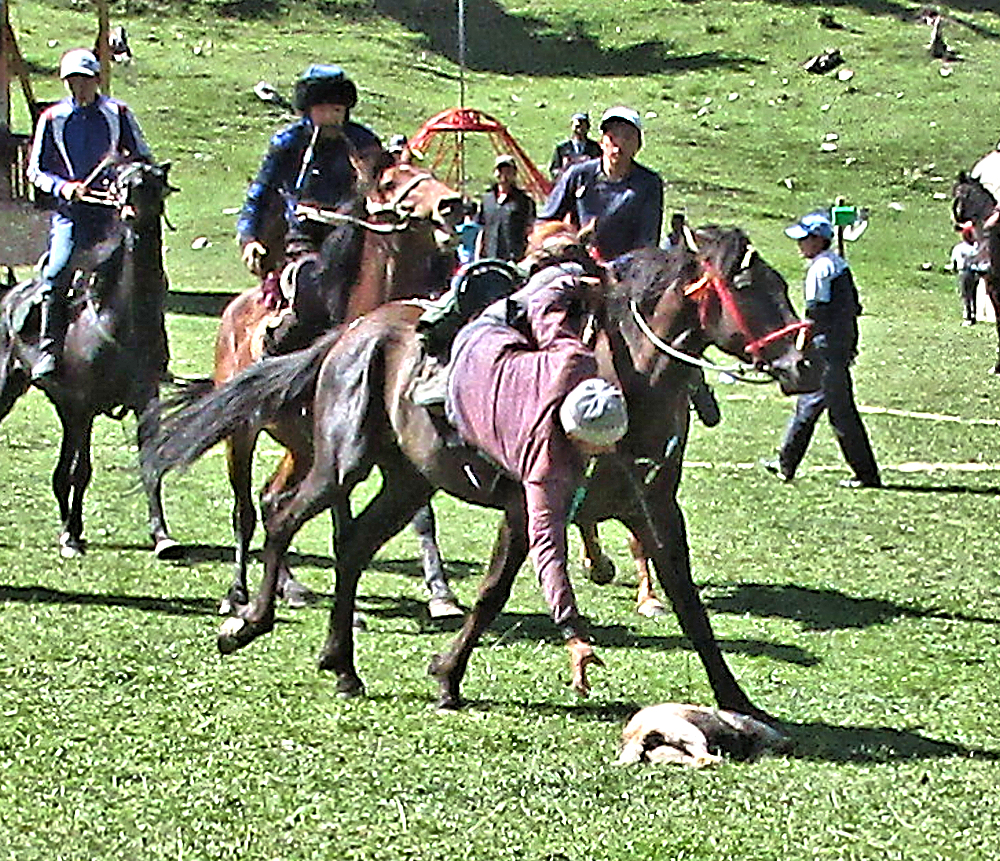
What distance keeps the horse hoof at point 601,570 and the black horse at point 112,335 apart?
2371 mm

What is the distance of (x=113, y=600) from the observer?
35.5 ft

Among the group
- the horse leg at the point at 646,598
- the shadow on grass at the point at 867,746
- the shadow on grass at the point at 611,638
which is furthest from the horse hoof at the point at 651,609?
the shadow on grass at the point at 867,746

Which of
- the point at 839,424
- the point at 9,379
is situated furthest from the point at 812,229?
the point at 9,379

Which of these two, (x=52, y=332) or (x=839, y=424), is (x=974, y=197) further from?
(x=52, y=332)

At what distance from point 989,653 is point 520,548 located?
8.62 ft

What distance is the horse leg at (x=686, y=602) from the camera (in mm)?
8273

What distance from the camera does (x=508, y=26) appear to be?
51031 mm

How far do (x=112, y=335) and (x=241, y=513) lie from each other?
1.69 m

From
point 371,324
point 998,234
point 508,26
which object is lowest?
point 508,26

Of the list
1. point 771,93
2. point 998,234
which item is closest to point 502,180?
point 998,234

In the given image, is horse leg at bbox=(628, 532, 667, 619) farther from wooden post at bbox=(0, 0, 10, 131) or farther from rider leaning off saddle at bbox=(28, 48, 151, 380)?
wooden post at bbox=(0, 0, 10, 131)

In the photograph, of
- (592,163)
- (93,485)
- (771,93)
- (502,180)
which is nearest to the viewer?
(592,163)

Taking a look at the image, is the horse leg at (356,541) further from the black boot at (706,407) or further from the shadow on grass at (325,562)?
the shadow on grass at (325,562)

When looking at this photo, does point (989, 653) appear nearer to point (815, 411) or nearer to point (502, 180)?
point (815, 411)
